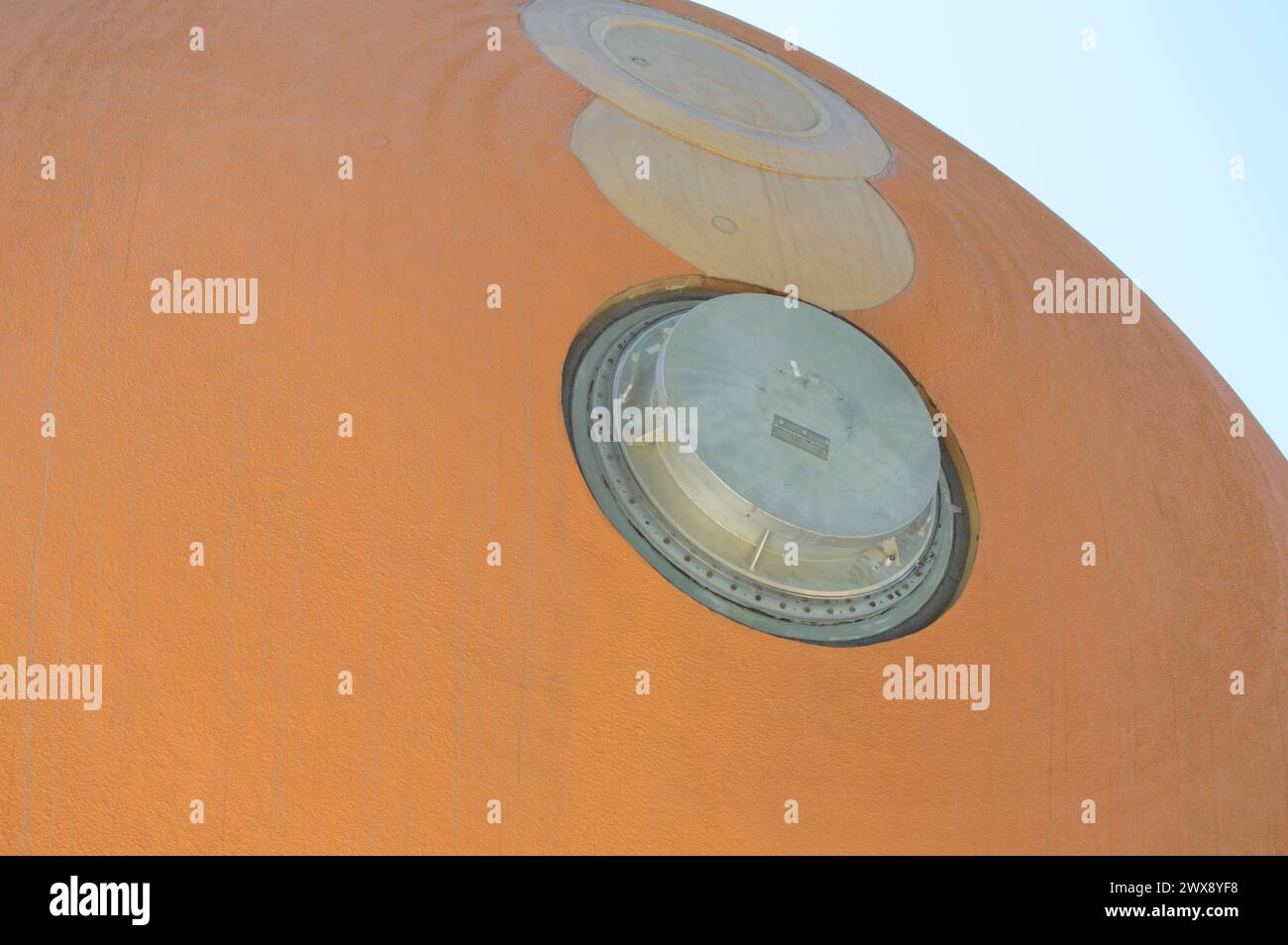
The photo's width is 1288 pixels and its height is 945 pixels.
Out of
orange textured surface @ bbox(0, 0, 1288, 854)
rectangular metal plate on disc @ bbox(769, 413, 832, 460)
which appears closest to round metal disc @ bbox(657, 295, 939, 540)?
rectangular metal plate on disc @ bbox(769, 413, 832, 460)

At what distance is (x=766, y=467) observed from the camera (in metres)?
4.48

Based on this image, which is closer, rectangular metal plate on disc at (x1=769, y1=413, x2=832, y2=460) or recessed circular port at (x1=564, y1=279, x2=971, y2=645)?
recessed circular port at (x1=564, y1=279, x2=971, y2=645)

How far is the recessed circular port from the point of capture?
14.4 feet

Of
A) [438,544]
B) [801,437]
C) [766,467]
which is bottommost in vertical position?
[438,544]

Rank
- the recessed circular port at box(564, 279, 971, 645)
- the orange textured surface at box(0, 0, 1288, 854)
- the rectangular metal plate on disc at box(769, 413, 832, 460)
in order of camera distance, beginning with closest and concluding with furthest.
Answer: the orange textured surface at box(0, 0, 1288, 854)
the recessed circular port at box(564, 279, 971, 645)
the rectangular metal plate on disc at box(769, 413, 832, 460)

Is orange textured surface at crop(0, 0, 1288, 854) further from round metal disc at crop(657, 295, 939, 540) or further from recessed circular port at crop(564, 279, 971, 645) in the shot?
round metal disc at crop(657, 295, 939, 540)

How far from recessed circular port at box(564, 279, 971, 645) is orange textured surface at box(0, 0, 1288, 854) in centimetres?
16

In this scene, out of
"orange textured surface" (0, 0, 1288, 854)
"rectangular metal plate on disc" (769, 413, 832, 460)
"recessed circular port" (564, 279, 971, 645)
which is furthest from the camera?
"rectangular metal plate on disc" (769, 413, 832, 460)

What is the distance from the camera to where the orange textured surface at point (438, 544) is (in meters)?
3.55

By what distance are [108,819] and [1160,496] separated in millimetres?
4602

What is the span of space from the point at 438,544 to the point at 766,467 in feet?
4.28

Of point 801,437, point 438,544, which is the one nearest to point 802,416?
point 801,437

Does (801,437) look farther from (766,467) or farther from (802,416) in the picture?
(766,467)
